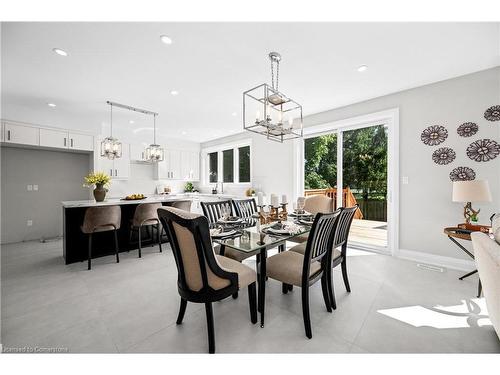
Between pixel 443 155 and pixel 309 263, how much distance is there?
8.99ft

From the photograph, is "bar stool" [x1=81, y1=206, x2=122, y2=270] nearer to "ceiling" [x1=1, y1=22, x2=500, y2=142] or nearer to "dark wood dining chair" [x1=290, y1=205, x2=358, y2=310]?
"ceiling" [x1=1, y1=22, x2=500, y2=142]

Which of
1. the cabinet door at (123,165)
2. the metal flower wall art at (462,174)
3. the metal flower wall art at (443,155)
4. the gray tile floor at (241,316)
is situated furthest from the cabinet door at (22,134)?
the metal flower wall art at (462,174)

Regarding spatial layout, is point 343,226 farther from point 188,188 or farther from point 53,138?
point 188,188

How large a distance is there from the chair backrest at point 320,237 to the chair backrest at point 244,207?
133 centimetres

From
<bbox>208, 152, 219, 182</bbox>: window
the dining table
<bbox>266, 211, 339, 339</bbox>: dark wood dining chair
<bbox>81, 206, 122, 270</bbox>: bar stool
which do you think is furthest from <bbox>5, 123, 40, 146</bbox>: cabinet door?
<bbox>266, 211, 339, 339</bbox>: dark wood dining chair

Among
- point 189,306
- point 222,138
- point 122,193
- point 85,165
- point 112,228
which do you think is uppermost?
point 222,138

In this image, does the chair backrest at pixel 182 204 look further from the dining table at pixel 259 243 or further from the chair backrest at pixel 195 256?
the chair backrest at pixel 195 256

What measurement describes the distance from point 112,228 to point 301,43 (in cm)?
340

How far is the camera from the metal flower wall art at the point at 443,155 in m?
2.85

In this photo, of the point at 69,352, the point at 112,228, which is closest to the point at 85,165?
the point at 112,228

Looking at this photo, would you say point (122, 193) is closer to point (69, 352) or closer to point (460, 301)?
point (69, 352)

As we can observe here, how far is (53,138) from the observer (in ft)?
14.1

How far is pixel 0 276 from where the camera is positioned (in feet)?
8.62

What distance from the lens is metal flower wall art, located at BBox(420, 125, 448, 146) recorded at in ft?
9.52
